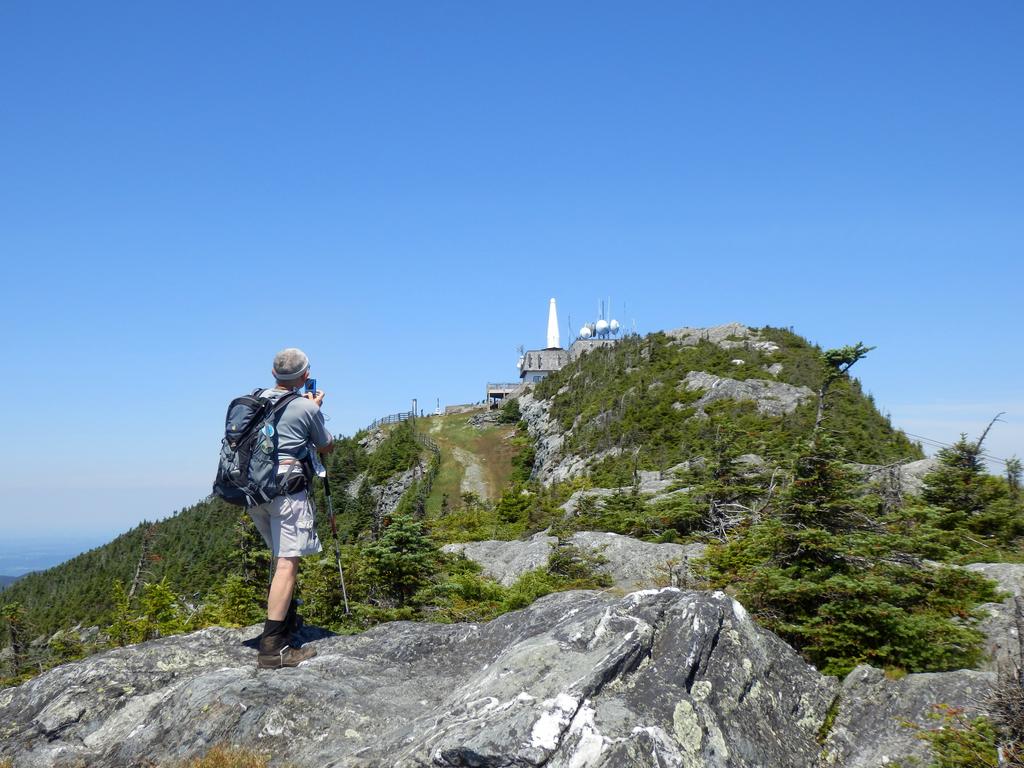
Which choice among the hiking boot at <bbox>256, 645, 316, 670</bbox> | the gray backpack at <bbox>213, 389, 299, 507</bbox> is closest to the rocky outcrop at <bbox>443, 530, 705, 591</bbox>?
the hiking boot at <bbox>256, 645, 316, 670</bbox>

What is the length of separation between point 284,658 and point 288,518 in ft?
3.95

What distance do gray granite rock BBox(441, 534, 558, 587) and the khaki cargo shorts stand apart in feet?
37.2

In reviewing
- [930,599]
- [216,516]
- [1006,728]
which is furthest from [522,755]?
[216,516]

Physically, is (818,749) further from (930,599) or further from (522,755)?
(930,599)

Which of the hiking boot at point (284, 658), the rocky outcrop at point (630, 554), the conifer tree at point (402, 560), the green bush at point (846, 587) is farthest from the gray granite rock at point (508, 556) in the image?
the hiking boot at point (284, 658)

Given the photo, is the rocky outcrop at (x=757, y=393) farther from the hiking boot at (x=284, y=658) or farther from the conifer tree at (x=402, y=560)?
the hiking boot at (x=284, y=658)

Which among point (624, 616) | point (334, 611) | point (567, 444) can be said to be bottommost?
point (334, 611)

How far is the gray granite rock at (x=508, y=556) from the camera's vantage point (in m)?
18.0

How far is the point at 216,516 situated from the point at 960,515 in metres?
86.4

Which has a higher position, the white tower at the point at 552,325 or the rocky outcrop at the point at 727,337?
the white tower at the point at 552,325

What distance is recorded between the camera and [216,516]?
86.4 metres

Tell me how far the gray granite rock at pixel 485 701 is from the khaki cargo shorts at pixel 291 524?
99 cm

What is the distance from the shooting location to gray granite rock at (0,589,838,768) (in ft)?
13.1

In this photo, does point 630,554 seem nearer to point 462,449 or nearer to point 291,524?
point 291,524
